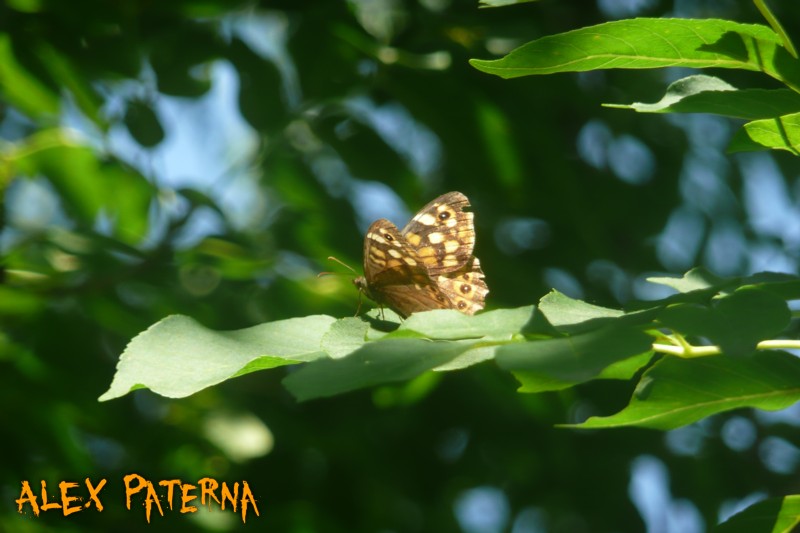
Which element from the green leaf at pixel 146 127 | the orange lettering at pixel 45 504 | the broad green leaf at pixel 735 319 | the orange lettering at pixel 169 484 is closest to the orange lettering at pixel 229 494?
the orange lettering at pixel 169 484

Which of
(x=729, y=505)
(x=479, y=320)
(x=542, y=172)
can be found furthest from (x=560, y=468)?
(x=479, y=320)

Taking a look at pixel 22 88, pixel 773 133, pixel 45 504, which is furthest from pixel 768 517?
pixel 22 88

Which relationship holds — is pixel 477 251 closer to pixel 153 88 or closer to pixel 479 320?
pixel 153 88

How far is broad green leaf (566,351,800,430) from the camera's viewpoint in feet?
2.96

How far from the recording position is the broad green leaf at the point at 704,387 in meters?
0.90

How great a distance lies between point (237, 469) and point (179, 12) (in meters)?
1.20

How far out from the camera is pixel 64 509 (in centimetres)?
219

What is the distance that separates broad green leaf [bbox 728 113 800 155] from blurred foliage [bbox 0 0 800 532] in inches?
41.3

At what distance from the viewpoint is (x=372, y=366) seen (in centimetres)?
81

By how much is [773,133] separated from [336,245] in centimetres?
140

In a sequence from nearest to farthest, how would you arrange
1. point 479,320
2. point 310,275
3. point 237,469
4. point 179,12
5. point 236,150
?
point 479,320
point 179,12
point 310,275
point 237,469
point 236,150

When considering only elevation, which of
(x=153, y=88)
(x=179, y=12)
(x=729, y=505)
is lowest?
(x=729, y=505)

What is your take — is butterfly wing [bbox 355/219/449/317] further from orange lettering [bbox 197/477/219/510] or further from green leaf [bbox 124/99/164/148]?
orange lettering [bbox 197/477/219/510]

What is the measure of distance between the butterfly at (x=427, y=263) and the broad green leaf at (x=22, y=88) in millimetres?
1115
